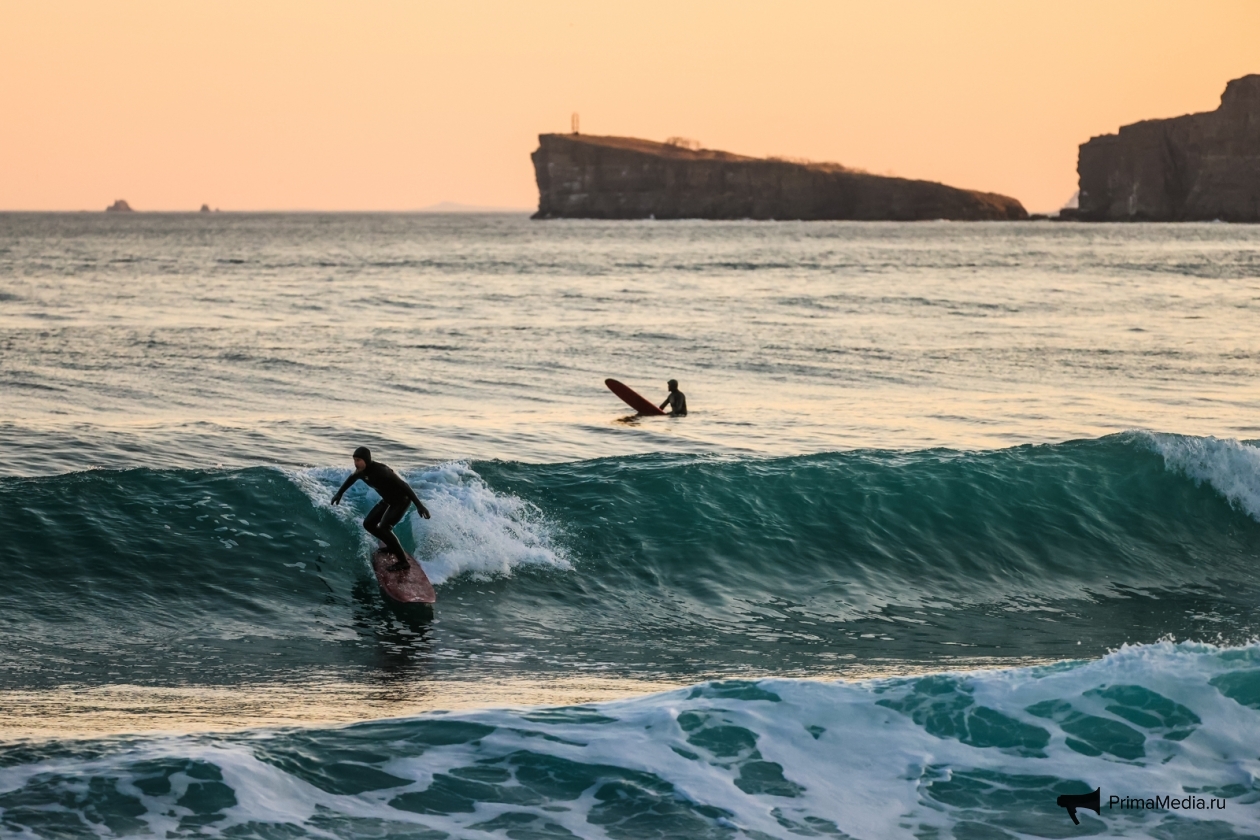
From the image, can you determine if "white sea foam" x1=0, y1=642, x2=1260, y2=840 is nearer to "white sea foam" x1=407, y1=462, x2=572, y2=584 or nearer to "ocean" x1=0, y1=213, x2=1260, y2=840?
"ocean" x1=0, y1=213, x2=1260, y2=840

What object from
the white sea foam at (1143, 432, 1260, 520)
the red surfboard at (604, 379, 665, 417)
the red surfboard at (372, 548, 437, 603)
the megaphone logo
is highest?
the red surfboard at (604, 379, 665, 417)

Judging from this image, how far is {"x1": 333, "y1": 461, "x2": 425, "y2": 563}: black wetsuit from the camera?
45.7 ft

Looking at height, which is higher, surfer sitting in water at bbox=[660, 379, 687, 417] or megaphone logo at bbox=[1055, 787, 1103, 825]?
surfer sitting in water at bbox=[660, 379, 687, 417]

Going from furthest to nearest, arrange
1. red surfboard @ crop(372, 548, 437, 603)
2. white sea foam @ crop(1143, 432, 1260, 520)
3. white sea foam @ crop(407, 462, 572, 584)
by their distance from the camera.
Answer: white sea foam @ crop(1143, 432, 1260, 520), white sea foam @ crop(407, 462, 572, 584), red surfboard @ crop(372, 548, 437, 603)

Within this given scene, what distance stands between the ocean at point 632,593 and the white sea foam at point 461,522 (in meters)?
0.05

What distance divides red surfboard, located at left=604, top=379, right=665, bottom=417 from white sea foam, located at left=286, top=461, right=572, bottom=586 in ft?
27.4

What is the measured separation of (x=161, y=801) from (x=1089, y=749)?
613cm

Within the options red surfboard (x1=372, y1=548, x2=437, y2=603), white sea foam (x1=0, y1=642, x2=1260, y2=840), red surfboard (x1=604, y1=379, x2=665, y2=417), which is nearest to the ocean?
white sea foam (x1=0, y1=642, x2=1260, y2=840)

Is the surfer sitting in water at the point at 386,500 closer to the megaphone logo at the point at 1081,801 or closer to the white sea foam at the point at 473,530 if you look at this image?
the white sea foam at the point at 473,530

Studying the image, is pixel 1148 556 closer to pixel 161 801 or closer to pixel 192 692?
pixel 192 692

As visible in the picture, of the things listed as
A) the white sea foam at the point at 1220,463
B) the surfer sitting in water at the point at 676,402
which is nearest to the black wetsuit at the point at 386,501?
the surfer sitting in water at the point at 676,402

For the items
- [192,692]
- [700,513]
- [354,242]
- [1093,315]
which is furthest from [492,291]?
[354,242]

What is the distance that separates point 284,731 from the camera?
880 centimetres

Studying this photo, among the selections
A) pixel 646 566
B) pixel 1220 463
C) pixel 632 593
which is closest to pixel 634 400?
pixel 646 566
